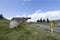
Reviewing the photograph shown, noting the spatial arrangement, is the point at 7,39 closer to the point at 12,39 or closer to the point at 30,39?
the point at 12,39

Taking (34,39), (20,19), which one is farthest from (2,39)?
(20,19)

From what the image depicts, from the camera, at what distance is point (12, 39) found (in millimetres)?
16156

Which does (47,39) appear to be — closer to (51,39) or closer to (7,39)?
(51,39)

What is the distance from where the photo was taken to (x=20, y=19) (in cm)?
3002

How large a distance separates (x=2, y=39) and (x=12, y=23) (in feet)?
38.0

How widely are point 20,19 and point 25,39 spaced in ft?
47.0

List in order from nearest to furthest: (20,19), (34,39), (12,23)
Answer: (34,39) < (12,23) < (20,19)

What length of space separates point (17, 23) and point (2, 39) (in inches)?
487

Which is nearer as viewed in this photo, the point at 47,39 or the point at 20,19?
the point at 47,39

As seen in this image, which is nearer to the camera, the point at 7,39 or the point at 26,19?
the point at 7,39

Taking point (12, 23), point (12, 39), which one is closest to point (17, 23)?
point (12, 23)

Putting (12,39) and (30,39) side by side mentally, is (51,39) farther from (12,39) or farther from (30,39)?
(12,39)

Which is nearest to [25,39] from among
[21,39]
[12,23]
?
[21,39]

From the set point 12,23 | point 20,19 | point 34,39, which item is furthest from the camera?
point 20,19
